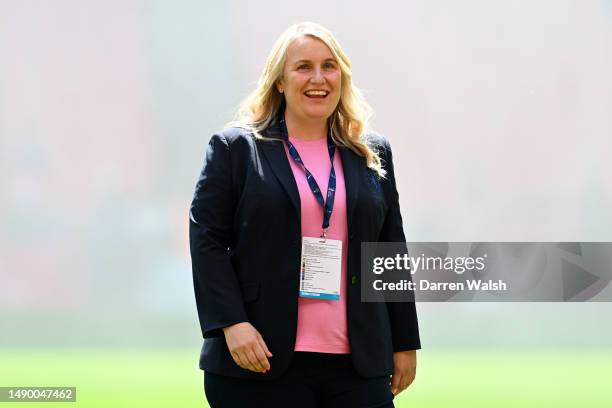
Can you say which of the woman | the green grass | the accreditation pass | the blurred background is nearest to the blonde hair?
the woman

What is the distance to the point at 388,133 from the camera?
11.0 ft

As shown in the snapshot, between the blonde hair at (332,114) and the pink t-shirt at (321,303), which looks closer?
the pink t-shirt at (321,303)

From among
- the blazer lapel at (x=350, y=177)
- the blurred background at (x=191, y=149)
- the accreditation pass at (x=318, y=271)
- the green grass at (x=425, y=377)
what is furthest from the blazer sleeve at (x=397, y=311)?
the green grass at (x=425, y=377)

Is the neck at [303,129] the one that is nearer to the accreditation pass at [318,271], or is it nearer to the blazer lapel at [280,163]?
→ the blazer lapel at [280,163]

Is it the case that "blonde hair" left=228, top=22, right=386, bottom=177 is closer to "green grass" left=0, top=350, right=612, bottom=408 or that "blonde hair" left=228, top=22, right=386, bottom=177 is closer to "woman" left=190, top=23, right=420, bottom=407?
"woman" left=190, top=23, right=420, bottom=407

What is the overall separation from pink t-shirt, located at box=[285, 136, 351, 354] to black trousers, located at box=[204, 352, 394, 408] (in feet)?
0.08

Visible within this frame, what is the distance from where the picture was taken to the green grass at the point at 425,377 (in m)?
3.29

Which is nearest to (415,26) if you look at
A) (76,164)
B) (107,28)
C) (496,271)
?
(496,271)

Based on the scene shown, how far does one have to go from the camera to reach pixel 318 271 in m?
1.74

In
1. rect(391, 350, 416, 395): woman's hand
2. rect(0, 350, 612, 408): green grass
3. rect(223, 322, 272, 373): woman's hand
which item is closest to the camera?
rect(223, 322, 272, 373): woman's hand

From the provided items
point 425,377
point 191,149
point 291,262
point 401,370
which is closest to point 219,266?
point 291,262

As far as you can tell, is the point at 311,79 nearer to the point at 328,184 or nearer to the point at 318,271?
the point at 328,184

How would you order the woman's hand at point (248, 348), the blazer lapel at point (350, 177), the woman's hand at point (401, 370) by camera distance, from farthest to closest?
the woman's hand at point (401, 370), the blazer lapel at point (350, 177), the woman's hand at point (248, 348)

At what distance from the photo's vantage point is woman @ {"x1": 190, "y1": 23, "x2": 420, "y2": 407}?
67.3 inches
